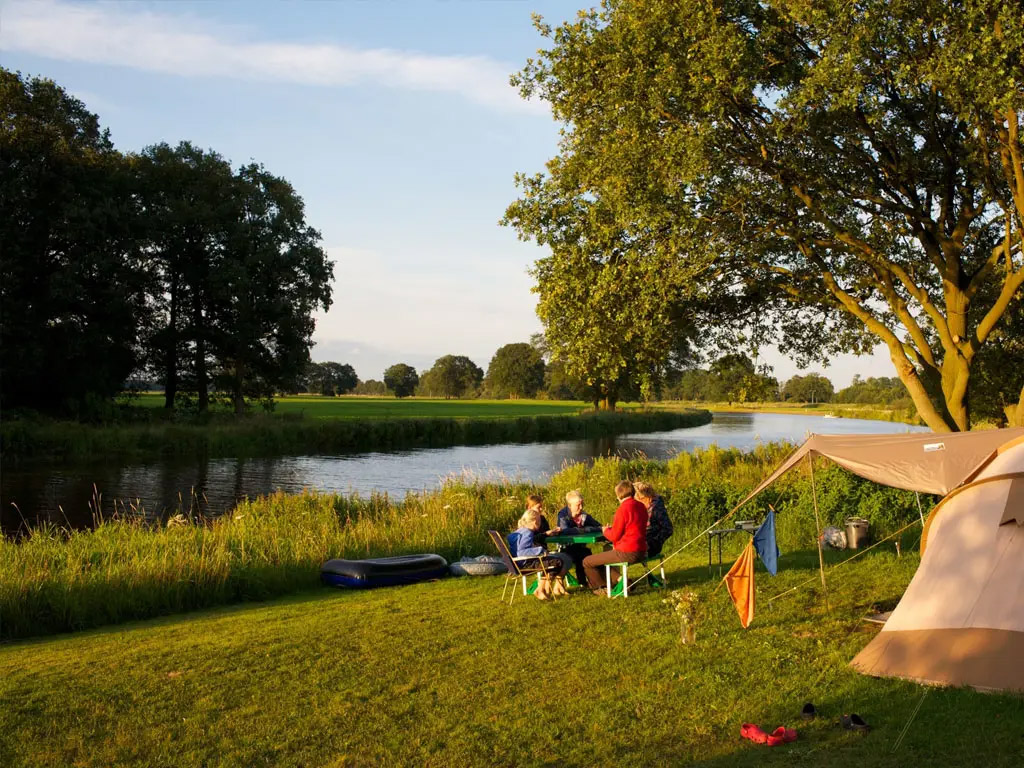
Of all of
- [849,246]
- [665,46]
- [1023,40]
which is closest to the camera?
[1023,40]

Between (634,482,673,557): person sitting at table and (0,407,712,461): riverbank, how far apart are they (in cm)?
2845

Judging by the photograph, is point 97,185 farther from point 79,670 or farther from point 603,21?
point 79,670

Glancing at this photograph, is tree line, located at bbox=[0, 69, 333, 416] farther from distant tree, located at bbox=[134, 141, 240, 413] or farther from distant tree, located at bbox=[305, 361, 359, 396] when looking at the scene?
distant tree, located at bbox=[305, 361, 359, 396]

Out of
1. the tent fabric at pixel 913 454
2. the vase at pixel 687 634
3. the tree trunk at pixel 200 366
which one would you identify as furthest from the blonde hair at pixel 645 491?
the tree trunk at pixel 200 366

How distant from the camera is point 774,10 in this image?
1435cm

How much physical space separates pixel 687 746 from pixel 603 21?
13548mm

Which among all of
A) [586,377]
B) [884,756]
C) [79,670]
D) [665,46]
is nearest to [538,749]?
[884,756]

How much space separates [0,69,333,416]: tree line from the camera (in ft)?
109

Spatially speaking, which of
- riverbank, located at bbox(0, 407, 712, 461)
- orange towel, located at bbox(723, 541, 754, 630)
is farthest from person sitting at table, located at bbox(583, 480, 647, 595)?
riverbank, located at bbox(0, 407, 712, 461)

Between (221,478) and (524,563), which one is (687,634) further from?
(221,478)

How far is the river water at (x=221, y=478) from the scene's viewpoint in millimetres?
22812

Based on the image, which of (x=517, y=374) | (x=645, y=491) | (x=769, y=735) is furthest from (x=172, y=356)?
(x=517, y=374)

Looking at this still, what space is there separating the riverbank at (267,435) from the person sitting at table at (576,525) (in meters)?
27.2

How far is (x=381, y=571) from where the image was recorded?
39.7 ft
